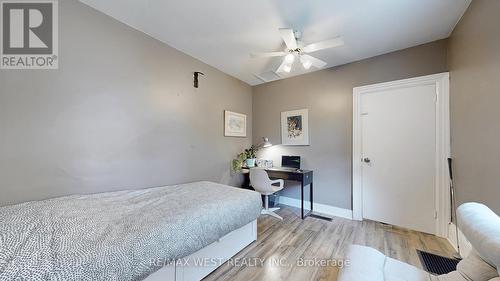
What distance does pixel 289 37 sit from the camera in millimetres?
1919

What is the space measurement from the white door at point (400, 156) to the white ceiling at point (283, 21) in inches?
28.7

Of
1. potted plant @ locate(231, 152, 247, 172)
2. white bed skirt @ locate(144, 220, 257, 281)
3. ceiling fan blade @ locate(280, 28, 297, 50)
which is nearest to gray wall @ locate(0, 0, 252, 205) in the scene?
potted plant @ locate(231, 152, 247, 172)

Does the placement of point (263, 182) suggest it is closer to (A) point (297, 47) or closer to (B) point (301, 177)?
(B) point (301, 177)

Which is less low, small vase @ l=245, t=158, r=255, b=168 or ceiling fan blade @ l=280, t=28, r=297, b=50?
ceiling fan blade @ l=280, t=28, r=297, b=50

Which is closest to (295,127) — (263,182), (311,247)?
(263,182)

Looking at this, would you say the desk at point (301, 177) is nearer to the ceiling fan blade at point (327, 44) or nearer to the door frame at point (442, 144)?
the door frame at point (442, 144)

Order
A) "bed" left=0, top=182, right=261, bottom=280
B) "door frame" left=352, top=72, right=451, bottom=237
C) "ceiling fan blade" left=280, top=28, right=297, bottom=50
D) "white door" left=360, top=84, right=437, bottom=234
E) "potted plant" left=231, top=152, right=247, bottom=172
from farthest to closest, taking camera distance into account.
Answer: "potted plant" left=231, top=152, right=247, bottom=172 < "white door" left=360, top=84, right=437, bottom=234 < "door frame" left=352, top=72, right=451, bottom=237 < "ceiling fan blade" left=280, top=28, right=297, bottom=50 < "bed" left=0, top=182, right=261, bottom=280

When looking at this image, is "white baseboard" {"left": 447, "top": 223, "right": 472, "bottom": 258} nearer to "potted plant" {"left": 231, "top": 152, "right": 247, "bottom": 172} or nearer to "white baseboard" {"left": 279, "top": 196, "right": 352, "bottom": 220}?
"white baseboard" {"left": 279, "top": 196, "right": 352, "bottom": 220}

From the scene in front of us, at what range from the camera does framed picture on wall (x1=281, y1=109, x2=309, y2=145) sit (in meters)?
3.34

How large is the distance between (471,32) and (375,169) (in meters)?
1.76

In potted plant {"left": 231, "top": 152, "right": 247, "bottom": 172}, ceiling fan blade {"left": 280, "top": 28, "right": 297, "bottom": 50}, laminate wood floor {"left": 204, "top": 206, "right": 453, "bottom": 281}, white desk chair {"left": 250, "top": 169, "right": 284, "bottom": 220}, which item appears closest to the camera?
laminate wood floor {"left": 204, "top": 206, "right": 453, "bottom": 281}

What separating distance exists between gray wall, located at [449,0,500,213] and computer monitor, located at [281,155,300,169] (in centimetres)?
196

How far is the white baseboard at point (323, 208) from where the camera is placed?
2.92 meters

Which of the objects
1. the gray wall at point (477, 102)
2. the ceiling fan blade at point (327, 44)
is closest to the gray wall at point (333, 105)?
the gray wall at point (477, 102)
